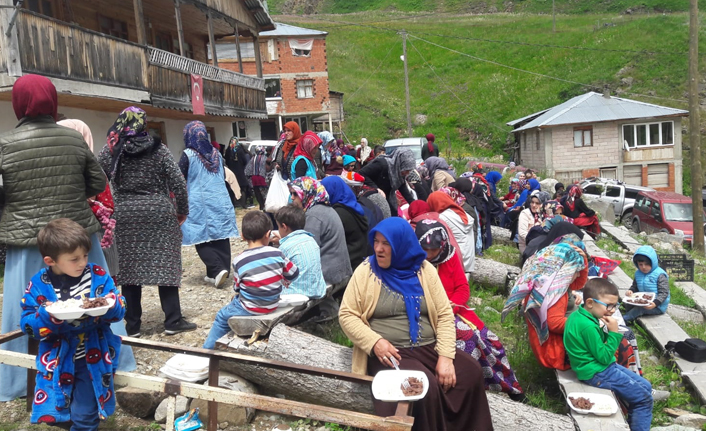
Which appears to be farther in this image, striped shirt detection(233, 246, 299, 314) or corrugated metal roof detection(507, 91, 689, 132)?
corrugated metal roof detection(507, 91, 689, 132)

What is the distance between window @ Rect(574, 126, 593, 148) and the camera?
96.7 ft

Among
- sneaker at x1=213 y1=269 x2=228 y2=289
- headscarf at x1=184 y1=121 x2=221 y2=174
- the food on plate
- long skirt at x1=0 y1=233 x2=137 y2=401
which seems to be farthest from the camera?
sneaker at x1=213 y1=269 x2=228 y2=289

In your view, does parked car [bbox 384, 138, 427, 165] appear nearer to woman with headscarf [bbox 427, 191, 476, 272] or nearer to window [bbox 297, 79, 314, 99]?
woman with headscarf [bbox 427, 191, 476, 272]

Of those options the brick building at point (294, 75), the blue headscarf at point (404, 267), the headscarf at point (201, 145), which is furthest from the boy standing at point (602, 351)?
→ the brick building at point (294, 75)

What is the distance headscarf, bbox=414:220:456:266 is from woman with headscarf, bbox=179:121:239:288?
2.71m

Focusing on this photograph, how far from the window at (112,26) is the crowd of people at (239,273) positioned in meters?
9.74

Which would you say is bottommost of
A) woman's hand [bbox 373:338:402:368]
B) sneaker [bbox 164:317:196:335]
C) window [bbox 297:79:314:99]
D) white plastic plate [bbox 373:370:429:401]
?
sneaker [bbox 164:317:196:335]

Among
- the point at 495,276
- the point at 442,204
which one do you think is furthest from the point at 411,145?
the point at 442,204

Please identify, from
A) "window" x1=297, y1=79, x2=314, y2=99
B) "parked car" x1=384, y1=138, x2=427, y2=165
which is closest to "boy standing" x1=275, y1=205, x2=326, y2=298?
"parked car" x1=384, y1=138, x2=427, y2=165

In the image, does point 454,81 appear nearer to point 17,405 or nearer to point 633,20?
point 633,20

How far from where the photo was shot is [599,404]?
4.00m

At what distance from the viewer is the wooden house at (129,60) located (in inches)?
341

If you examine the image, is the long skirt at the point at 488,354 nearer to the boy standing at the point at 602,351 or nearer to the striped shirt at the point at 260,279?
the boy standing at the point at 602,351

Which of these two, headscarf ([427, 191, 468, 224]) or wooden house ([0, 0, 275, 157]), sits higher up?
wooden house ([0, 0, 275, 157])
